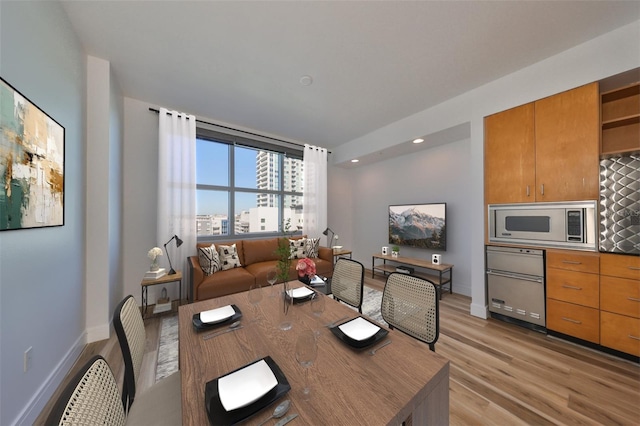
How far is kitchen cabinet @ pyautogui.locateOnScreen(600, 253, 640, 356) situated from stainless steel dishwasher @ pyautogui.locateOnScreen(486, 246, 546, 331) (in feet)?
1.32

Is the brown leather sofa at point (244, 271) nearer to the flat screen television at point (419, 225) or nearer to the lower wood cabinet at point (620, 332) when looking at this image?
the flat screen television at point (419, 225)

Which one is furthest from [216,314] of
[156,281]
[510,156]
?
[510,156]

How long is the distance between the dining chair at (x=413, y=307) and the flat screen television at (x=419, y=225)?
8.61ft

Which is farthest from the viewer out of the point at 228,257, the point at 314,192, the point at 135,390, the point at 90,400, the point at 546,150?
the point at 314,192

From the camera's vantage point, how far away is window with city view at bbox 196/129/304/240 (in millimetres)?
3684

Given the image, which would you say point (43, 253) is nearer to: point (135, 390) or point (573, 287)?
point (135, 390)

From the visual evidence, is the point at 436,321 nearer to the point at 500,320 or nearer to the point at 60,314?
the point at 500,320

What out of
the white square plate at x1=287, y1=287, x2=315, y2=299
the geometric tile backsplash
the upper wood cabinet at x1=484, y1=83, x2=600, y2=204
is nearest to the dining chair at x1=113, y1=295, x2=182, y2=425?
the white square plate at x1=287, y1=287, x2=315, y2=299

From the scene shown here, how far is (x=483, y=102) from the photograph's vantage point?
107 inches

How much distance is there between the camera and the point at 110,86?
234 cm

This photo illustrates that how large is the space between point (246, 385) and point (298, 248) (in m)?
3.24

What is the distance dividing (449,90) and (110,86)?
13.2ft

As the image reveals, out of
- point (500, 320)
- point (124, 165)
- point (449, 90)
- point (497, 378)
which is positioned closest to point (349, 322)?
point (497, 378)

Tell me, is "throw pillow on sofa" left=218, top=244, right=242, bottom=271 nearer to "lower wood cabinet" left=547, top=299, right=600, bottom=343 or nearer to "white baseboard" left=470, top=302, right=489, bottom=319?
"white baseboard" left=470, top=302, right=489, bottom=319
